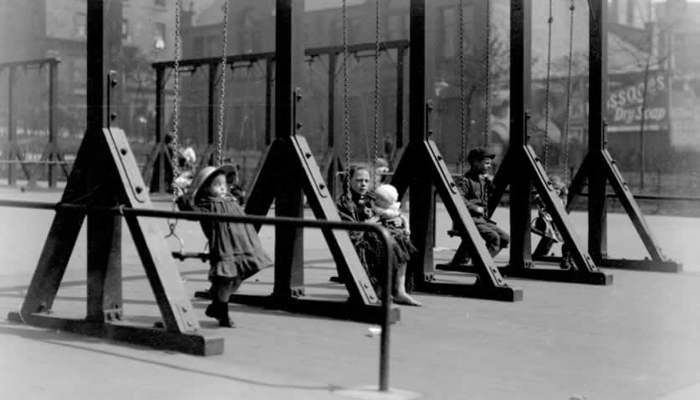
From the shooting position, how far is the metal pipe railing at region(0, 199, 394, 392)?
5.55 metres

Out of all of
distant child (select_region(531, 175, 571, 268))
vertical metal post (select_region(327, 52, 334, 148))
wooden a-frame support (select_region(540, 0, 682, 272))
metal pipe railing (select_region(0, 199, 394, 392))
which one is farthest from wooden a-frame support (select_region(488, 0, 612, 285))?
vertical metal post (select_region(327, 52, 334, 148))

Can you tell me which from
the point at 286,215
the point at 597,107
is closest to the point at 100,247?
the point at 286,215

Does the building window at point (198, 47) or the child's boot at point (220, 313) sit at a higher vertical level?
the building window at point (198, 47)

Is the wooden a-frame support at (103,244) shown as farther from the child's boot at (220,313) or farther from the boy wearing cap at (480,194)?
the boy wearing cap at (480,194)

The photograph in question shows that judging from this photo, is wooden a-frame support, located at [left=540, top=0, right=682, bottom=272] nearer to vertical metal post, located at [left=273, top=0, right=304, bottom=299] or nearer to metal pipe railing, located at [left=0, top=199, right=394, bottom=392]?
vertical metal post, located at [left=273, top=0, right=304, bottom=299]

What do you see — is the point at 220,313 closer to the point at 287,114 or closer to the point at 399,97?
the point at 287,114

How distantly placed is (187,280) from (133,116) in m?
42.4

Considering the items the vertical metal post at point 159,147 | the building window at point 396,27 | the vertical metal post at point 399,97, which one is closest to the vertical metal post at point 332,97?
the vertical metal post at point 399,97

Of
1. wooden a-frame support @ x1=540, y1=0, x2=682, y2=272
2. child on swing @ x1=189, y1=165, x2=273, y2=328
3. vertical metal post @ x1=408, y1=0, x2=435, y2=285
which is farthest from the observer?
wooden a-frame support @ x1=540, y1=0, x2=682, y2=272

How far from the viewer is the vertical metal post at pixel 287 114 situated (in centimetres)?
876

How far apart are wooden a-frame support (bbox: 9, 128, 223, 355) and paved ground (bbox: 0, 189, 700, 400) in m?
0.15

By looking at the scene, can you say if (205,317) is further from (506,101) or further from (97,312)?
(506,101)

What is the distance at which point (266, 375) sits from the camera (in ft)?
19.4

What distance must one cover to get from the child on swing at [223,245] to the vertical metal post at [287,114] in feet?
3.03
